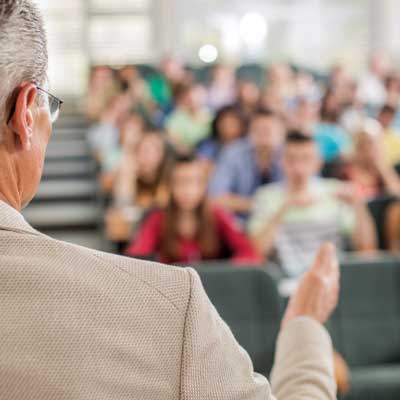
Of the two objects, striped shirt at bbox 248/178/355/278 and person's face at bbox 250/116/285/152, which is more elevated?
person's face at bbox 250/116/285/152

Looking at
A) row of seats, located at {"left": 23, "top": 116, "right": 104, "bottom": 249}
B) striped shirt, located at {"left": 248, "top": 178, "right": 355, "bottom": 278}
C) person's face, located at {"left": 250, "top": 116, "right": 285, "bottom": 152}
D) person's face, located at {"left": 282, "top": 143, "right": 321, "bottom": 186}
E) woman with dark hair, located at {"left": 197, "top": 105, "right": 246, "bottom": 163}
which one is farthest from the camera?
row of seats, located at {"left": 23, "top": 116, "right": 104, "bottom": 249}

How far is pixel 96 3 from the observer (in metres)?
13.0

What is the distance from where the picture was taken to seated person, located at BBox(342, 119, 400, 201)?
5.62 m

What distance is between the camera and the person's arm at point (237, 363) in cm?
94

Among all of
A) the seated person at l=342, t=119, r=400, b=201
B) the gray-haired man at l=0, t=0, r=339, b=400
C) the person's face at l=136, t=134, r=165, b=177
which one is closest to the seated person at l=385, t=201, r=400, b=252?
the seated person at l=342, t=119, r=400, b=201

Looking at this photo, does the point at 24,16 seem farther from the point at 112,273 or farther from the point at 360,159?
the point at 360,159

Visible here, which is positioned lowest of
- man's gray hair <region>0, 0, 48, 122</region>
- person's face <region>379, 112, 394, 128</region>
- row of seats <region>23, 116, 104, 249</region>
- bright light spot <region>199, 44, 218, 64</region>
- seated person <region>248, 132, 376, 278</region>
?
row of seats <region>23, 116, 104, 249</region>

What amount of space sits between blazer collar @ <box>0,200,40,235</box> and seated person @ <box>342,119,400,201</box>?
15.5 feet

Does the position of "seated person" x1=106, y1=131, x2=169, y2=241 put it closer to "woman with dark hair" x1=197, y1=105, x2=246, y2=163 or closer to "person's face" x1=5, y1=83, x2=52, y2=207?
"woman with dark hair" x1=197, y1=105, x2=246, y2=163

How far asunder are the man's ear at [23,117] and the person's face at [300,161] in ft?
11.5

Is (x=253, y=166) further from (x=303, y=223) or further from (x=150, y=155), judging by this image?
(x=303, y=223)

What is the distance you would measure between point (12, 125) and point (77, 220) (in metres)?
6.58

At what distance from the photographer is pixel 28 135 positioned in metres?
0.99

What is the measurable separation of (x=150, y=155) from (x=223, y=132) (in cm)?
133
